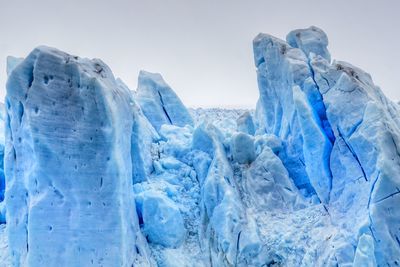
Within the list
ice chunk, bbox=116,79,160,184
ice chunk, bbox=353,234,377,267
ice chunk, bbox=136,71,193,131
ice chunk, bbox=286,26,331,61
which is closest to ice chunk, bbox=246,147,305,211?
ice chunk, bbox=353,234,377,267

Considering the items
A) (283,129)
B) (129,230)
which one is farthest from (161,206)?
(283,129)

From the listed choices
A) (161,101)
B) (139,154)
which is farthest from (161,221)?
(161,101)

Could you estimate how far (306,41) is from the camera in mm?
11617

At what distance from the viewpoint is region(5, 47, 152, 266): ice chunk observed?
714cm

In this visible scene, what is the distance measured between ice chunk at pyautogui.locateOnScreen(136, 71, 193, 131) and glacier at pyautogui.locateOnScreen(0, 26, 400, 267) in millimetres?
2896

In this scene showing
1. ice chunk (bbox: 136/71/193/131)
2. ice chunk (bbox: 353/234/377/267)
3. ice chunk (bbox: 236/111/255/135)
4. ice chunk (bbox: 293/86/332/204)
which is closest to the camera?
ice chunk (bbox: 353/234/377/267)

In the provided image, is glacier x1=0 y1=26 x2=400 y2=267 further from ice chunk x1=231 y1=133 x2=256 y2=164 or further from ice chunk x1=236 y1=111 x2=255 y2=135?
ice chunk x1=236 y1=111 x2=255 y2=135

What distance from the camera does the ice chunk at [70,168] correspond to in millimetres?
7137

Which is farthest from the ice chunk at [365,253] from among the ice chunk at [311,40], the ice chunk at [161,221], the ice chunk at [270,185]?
the ice chunk at [311,40]

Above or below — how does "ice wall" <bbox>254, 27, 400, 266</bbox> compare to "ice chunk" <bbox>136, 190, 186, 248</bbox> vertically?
above

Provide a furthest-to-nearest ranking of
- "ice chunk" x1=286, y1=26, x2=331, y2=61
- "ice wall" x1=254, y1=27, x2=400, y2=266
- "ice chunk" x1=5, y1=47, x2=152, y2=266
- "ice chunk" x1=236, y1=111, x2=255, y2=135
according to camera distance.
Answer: "ice chunk" x1=236, y1=111, x2=255, y2=135, "ice chunk" x1=286, y1=26, x2=331, y2=61, "ice chunk" x1=5, y1=47, x2=152, y2=266, "ice wall" x1=254, y1=27, x2=400, y2=266

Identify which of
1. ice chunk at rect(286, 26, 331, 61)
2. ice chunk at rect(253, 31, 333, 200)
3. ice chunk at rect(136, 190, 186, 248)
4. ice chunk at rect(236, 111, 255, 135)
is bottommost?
ice chunk at rect(136, 190, 186, 248)

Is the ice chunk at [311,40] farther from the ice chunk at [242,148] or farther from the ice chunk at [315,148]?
the ice chunk at [242,148]

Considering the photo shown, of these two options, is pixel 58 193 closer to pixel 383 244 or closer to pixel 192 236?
pixel 192 236
